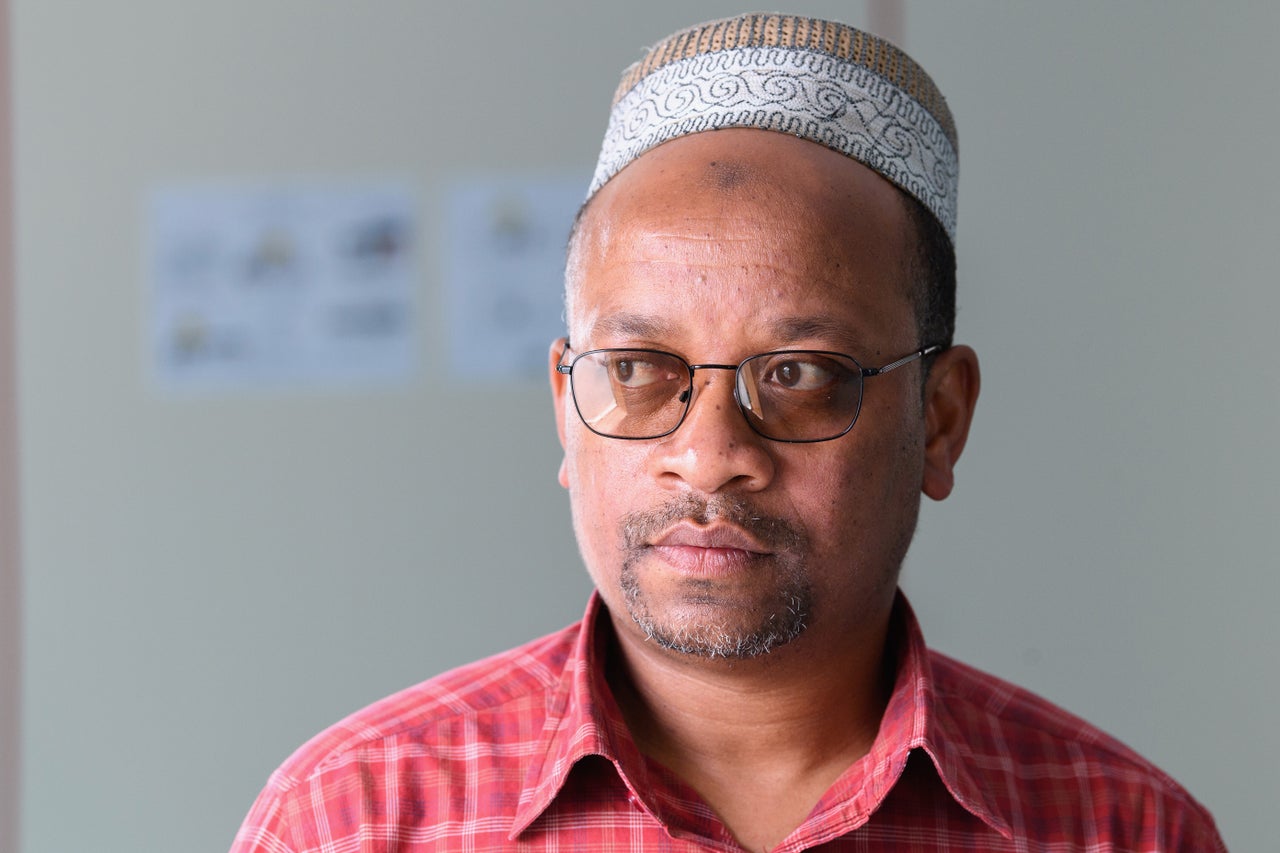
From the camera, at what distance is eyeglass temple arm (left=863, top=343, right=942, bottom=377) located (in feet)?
4.67

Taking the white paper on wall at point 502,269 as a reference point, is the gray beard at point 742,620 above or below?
below

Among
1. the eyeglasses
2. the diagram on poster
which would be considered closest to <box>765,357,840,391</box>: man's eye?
the eyeglasses

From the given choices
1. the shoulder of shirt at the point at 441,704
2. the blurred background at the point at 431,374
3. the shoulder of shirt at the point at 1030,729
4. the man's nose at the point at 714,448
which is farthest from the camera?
the blurred background at the point at 431,374

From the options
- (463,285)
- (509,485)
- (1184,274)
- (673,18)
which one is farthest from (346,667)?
(1184,274)

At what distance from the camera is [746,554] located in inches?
53.1

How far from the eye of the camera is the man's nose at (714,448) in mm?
1325

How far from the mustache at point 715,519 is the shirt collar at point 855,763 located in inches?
7.9

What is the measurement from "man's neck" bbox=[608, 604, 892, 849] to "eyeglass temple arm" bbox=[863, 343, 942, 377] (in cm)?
31

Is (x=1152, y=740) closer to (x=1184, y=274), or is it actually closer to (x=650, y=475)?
(x=1184, y=274)

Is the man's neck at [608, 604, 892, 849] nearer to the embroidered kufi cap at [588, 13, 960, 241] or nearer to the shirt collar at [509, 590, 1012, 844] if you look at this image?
the shirt collar at [509, 590, 1012, 844]

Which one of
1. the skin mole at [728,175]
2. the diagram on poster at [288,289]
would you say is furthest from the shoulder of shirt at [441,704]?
the diagram on poster at [288,289]

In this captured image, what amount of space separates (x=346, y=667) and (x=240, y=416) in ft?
2.00

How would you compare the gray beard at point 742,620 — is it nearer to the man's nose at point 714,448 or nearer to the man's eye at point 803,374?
the man's nose at point 714,448

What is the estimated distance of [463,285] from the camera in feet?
9.05
